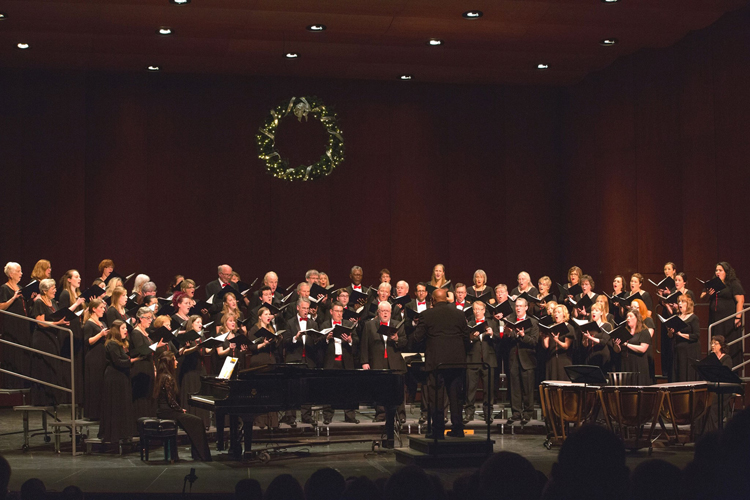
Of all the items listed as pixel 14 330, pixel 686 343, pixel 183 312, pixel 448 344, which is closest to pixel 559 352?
pixel 686 343

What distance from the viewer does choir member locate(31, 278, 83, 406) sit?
8.46 m

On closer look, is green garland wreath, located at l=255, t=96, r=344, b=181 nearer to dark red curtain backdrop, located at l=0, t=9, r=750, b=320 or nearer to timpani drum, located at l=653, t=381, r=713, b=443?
dark red curtain backdrop, located at l=0, t=9, r=750, b=320

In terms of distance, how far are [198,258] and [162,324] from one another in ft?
15.1

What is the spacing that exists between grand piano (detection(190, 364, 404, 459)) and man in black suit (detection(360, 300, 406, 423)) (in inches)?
59.1

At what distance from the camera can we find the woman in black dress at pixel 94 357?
324 inches

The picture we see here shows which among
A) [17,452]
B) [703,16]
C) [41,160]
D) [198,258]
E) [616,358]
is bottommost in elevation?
[17,452]

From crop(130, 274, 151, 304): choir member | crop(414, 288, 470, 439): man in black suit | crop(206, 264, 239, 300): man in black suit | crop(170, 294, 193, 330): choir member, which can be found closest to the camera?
crop(414, 288, 470, 439): man in black suit

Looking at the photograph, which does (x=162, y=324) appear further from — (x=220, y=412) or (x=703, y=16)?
(x=703, y=16)

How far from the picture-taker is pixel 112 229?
12.4m

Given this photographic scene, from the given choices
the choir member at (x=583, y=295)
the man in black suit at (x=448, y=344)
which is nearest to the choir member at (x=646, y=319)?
the choir member at (x=583, y=295)

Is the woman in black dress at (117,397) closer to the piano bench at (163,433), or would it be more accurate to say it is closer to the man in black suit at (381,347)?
the piano bench at (163,433)

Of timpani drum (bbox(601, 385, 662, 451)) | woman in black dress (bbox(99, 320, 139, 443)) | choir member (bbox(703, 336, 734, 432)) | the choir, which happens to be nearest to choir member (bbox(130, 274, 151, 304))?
the choir

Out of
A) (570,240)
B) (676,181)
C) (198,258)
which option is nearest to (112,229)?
(198,258)

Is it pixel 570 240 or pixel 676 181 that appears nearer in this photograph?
pixel 676 181
